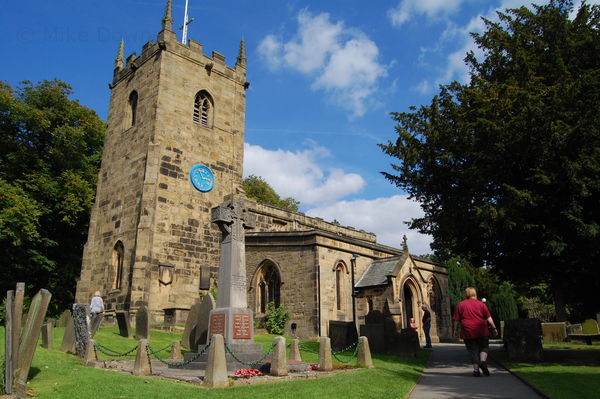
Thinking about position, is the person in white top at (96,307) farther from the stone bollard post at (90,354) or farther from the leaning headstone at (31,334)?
the leaning headstone at (31,334)

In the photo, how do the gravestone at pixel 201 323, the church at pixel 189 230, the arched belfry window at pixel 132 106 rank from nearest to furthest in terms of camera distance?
the gravestone at pixel 201 323 → the church at pixel 189 230 → the arched belfry window at pixel 132 106

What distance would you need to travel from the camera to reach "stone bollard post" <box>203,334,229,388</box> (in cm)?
819

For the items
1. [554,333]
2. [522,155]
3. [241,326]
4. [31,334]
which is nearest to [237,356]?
[241,326]

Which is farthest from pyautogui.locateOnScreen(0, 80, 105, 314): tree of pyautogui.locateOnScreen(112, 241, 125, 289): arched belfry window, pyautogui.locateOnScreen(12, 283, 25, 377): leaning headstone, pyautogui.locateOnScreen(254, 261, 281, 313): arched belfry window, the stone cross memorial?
pyautogui.locateOnScreen(12, 283, 25, 377): leaning headstone

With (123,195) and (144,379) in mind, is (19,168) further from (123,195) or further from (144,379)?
(144,379)

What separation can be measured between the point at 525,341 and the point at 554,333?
748 cm

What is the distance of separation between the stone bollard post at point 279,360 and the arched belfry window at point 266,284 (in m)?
12.7

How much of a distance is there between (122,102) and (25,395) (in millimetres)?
21339

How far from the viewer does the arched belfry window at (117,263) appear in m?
21.6

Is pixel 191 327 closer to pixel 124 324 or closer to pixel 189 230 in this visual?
pixel 124 324

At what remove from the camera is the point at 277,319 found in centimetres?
2150

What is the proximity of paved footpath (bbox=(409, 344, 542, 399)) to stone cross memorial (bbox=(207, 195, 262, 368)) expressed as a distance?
430 cm

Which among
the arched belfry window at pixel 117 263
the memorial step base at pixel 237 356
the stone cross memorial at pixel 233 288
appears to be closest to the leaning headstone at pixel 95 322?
the memorial step base at pixel 237 356

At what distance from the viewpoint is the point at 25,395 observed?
688 cm
